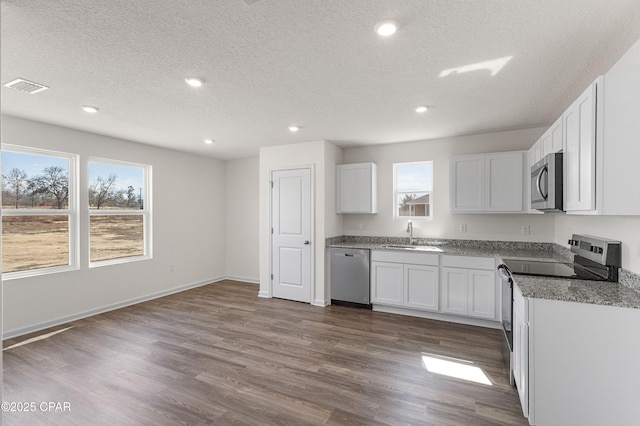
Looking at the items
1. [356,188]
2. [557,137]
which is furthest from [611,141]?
[356,188]

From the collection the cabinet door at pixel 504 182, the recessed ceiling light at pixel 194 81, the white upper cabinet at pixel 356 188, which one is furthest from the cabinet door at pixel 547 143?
the recessed ceiling light at pixel 194 81

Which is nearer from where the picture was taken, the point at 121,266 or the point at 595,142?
the point at 595,142

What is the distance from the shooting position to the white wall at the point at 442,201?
4148mm

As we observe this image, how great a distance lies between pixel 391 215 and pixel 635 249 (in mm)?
3049

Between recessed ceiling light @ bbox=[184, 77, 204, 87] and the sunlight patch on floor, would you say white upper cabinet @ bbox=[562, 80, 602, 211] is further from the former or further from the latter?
recessed ceiling light @ bbox=[184, 77, 204, 87]

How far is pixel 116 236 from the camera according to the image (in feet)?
15.2

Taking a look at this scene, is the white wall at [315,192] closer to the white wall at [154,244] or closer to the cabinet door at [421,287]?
the cabinet door at [421,287]

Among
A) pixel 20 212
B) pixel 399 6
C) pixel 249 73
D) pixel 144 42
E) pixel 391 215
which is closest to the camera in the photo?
pixel 399 6

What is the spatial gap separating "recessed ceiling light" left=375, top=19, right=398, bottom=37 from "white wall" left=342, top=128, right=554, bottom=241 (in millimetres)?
2991

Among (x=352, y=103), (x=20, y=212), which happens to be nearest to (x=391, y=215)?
(x=352, y=103)

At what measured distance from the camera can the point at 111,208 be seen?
4.59 meters

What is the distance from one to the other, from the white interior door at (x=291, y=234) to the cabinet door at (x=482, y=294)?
2279 millimetres

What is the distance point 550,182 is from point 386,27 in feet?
6.16

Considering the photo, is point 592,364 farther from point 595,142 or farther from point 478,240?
point 478,240
